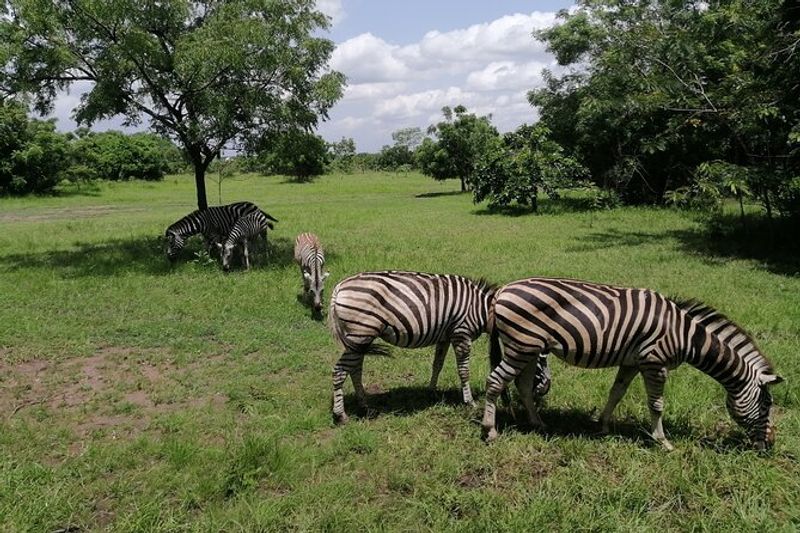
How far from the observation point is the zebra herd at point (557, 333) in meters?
4.73

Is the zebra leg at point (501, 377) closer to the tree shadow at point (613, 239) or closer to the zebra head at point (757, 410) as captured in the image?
the zebra head at point (757, 410)

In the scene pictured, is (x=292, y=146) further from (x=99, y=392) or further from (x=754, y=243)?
(x=754, y=243)

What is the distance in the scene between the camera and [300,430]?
17.9 feet

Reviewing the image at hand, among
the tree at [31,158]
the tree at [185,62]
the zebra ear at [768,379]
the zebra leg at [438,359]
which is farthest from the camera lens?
the tree at [31,158]

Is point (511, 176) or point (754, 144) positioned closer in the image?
point (754, 144)

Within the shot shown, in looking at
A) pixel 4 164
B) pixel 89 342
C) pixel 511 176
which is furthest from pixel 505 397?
pixel 4 164

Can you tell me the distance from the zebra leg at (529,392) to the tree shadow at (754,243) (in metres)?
8.99

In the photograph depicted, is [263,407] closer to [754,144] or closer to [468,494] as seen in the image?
[468,494]

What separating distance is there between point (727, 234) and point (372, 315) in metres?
13.7

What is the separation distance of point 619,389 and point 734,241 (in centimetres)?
1210

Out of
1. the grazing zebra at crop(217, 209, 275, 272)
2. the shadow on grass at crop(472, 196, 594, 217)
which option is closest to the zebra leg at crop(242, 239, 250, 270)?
the grazing zebra at crop(217, 209, 275, 272)

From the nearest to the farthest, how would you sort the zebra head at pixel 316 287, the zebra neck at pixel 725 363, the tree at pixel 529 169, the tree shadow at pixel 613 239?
the zebra neck at pixel 725 363 → the zebra head at pixel 316 287 → the tree shadow at pixel 613 239 → the tree at pixel 529 169

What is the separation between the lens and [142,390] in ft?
21.2

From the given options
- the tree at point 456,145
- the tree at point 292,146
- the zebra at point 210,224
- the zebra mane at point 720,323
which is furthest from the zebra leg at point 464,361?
the tree at point 456,145
